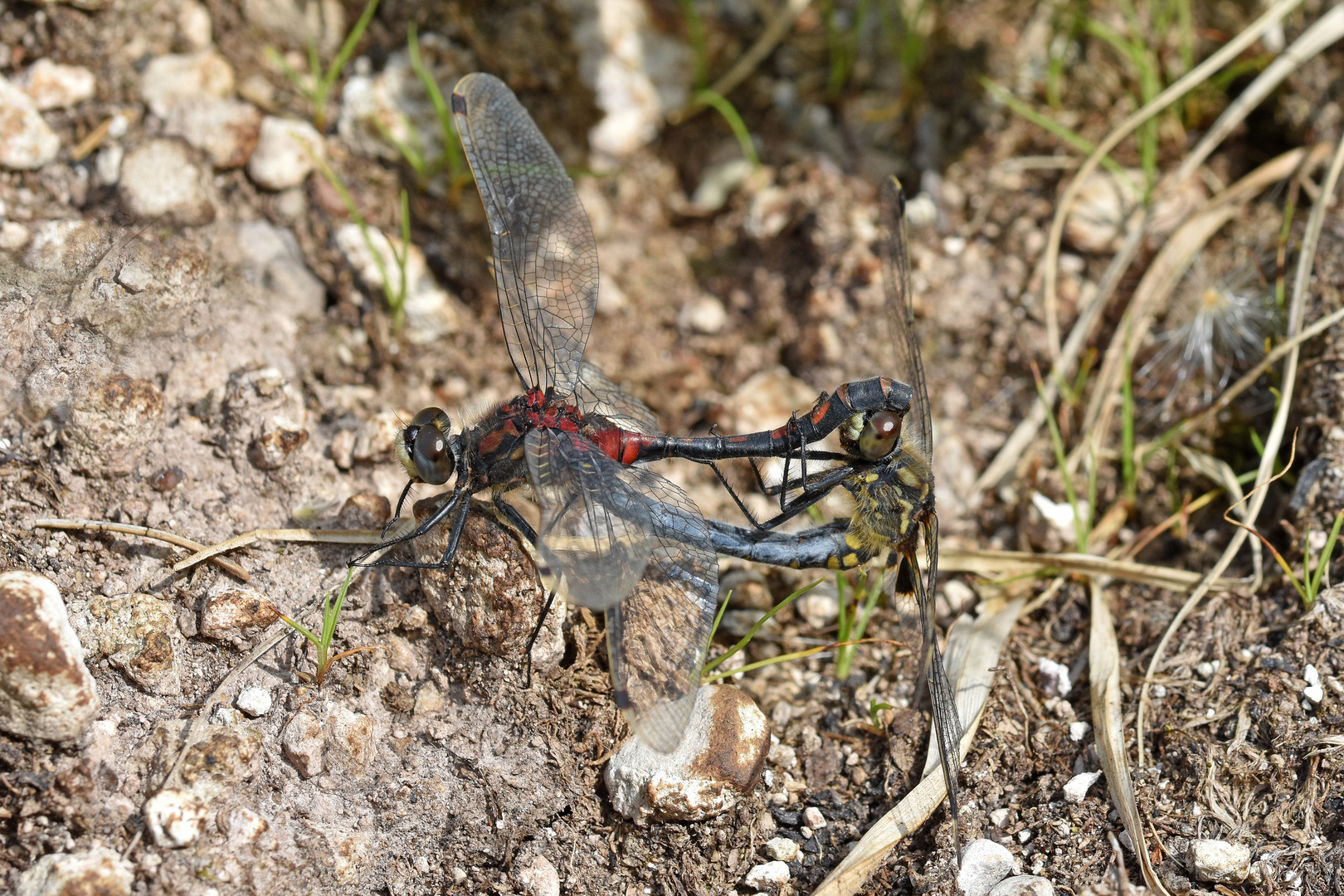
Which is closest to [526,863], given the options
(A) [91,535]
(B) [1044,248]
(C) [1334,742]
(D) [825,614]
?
(D) [825,614]

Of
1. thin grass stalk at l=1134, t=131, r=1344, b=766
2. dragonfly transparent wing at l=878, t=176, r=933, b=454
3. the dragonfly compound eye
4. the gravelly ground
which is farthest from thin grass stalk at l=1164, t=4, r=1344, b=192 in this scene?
the dragonfly compound eye

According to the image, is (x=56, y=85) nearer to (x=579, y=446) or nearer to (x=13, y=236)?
(x=13, y=236)

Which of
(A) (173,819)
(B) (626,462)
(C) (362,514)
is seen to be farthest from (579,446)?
(A) (173,819)

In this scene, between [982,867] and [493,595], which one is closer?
[982,867]

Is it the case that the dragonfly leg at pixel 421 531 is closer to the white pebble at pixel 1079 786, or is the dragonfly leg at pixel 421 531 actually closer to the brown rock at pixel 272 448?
the brown rock at pixel 272 448

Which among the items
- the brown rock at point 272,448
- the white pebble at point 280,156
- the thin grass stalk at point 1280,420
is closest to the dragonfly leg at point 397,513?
the brown rock at point 272,448

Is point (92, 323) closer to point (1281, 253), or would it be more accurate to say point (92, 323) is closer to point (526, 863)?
point (526, 863)
